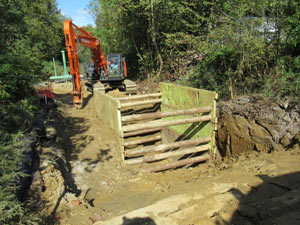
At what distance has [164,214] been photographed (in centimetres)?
295

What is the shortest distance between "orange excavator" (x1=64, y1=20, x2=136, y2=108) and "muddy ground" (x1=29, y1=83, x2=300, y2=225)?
5.14 meters

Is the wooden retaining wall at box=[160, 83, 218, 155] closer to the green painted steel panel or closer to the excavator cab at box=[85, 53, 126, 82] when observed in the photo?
the green painted steel panel

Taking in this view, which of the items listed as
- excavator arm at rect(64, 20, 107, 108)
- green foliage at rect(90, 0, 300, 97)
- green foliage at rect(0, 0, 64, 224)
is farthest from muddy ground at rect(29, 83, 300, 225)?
excavator arm at rect(64, 20, 107, 108)

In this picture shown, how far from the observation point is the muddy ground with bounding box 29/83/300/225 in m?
2.79

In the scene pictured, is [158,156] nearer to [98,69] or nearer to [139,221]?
[139,221]

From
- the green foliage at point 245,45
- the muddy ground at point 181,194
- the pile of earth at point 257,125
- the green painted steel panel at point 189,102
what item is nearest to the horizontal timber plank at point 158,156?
the muddy ground at point 181,194

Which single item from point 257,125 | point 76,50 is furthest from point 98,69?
point 257,125

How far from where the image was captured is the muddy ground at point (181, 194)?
2788mm

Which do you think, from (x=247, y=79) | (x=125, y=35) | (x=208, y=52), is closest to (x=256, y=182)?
(x=247, y=79)

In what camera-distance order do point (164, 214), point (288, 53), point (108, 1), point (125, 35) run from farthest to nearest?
point (125, 35) < point (108, 1) < point (288, 53) < point (164, 214)

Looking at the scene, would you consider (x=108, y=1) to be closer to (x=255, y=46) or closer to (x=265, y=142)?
(x=255, y=46)

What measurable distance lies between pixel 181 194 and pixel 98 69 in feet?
33.1

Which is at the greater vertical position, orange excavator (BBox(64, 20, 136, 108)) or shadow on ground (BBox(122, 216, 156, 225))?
orange excavator (BBox(64, 20, 136, 108))

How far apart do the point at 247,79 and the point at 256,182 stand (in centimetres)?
407
